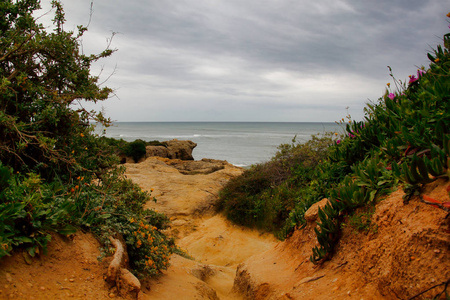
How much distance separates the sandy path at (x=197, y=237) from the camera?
477 cm

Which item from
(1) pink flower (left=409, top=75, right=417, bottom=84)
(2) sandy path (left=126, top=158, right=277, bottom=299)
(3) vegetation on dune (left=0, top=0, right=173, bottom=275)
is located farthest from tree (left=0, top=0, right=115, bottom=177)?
(1) pink flower (left=409, top=75, right=417, bottom=84)

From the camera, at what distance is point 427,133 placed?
3.22 metres

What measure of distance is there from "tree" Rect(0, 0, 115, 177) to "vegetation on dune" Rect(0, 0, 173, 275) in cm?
1

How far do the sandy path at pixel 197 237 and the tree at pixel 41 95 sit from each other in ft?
7.80

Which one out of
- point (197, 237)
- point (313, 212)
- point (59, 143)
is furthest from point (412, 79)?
point (197, 237)

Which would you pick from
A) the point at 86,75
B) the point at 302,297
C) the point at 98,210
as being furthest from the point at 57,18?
the point at 302,297

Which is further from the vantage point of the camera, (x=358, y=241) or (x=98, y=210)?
(x=98, y=210)

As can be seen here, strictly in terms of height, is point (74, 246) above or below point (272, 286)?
above

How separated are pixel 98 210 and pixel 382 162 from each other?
3.80 meters

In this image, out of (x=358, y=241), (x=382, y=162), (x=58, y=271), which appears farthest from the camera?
(x=382, y=162)

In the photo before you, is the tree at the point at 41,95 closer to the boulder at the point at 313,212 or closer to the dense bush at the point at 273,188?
the boulder at the point at 313,212

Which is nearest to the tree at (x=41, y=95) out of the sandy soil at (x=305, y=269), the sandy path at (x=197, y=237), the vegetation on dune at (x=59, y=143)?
the vegetation on dune at (x=59, y=143)

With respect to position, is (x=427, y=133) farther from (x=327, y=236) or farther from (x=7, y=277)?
(x=7, y=277)

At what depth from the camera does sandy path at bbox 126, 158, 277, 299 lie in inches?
188
